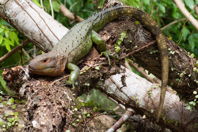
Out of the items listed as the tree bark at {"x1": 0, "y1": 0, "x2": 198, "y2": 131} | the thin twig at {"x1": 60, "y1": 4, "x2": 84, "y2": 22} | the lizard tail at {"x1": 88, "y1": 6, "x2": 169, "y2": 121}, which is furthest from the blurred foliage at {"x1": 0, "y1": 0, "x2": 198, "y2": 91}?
the lizard tail at {"x1": 88, "y1": 6, "x2": 169, "y2": 121}

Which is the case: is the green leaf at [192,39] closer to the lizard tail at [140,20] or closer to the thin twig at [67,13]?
the thin twig at [67,13]

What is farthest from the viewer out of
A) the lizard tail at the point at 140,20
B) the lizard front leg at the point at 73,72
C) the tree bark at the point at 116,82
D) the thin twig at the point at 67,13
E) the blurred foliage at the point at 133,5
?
the thin twig at the point at 67,13

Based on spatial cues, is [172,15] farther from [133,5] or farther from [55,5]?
[55,5]

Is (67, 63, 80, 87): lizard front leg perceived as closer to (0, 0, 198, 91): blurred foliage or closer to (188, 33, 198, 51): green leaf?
(0, 0, 198, 91): blurred foliage

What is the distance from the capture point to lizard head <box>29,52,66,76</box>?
10.2ft

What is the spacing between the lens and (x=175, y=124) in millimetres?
4031

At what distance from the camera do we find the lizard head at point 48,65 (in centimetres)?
310

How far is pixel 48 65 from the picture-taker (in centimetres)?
317

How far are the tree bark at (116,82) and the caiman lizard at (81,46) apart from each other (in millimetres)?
81

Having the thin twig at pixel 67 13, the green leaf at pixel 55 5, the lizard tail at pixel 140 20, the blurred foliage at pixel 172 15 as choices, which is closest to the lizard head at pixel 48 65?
the lizard tail at pixel 140 20

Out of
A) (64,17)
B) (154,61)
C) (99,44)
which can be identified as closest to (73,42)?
(99,44)

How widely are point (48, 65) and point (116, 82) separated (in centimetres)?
118

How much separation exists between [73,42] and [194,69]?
1.25 m

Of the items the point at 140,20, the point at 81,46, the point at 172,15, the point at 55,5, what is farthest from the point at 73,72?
the point at 172,15
